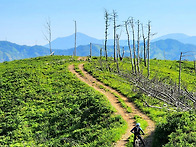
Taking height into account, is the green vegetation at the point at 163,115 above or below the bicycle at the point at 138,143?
above

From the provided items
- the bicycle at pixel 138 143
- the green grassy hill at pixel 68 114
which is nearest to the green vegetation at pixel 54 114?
the green grassy hill at pixel 68 114

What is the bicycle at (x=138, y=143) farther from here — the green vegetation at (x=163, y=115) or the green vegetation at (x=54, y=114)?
the green vegetation at (x=54, y=114)

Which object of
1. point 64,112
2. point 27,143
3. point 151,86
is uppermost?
point 151,86

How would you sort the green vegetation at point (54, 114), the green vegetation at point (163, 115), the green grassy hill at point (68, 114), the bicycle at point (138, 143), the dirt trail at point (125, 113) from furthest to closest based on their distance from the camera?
the green vegetation at point (54, 114), the dirt trail at point (125, 113), the green grassy hill at point (68, 114), the bicycle at point (138, 143), the green vegetation at point (163, 115)

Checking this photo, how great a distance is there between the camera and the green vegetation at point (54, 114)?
21.2 meters

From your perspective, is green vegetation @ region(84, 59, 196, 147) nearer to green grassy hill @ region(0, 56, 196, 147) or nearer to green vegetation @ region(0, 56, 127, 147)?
green grassy hill @ region(0, 56, 196, 147)

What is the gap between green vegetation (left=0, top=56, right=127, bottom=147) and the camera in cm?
2122

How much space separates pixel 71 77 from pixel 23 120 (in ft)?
50.6

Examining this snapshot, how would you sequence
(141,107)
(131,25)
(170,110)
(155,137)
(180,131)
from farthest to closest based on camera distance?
(131,25) < (141,107) < (170,110) < (155,137) < (180,131)

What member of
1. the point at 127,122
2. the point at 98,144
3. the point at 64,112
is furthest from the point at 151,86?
the point at 98,144

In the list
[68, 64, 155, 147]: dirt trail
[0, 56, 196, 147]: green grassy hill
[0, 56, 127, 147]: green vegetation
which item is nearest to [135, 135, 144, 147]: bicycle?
[68, 64, 155, 147]: dirt trail

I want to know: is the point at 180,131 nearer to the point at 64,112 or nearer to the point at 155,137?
the point at 155,137

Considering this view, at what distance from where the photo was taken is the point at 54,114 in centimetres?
2731

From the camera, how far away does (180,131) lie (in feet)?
48.7
